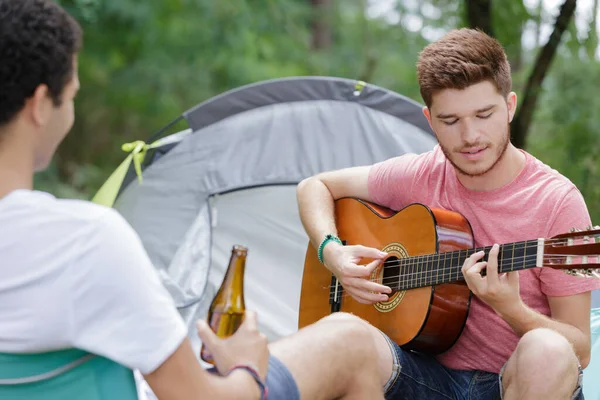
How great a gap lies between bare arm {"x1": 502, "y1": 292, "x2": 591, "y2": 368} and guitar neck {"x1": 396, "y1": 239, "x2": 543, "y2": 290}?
0.33 ft

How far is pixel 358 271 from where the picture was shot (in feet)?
7.26

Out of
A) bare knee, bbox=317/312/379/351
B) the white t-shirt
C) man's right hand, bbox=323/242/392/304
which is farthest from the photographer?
man's right hand, bbox=323/242/392/304

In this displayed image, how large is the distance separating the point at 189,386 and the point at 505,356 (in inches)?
40.4

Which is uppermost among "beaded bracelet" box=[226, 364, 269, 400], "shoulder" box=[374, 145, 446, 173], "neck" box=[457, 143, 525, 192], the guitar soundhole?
"neck" box=[457, 143, 525, 192]

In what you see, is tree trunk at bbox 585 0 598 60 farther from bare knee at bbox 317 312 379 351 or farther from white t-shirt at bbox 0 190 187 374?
white t-shirt at bbox 0 190 187 374

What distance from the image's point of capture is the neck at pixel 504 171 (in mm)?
2064

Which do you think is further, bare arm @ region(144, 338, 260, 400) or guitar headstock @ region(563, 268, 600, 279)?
guitar headstock @ region(563, 268, 600, 279)

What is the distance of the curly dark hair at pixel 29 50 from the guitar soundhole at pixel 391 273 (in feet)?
4.04

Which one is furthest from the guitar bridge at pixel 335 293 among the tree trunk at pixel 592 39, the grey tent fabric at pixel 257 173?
the tree trunk at pixel 592 39

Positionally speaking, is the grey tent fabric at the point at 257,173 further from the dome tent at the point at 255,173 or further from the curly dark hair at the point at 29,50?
the curly dark hair at the point at 29,50

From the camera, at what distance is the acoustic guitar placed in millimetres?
1780

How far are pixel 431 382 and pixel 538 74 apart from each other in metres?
2.19

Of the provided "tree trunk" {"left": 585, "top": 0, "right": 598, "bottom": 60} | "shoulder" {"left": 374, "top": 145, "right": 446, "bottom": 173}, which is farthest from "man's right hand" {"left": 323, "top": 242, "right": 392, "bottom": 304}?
"tree trunk" {"left": 585, "top": 0, "right": 598, "bottom": 60}

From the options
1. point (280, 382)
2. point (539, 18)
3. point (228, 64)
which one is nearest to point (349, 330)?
point (280, 382)
